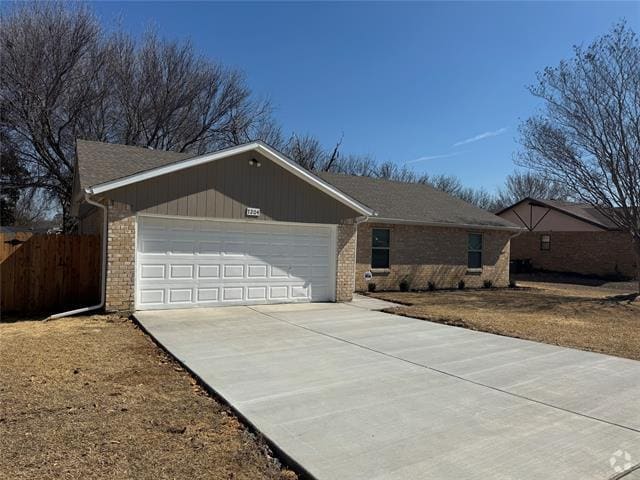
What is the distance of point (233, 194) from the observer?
1166cm

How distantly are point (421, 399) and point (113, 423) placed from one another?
124 inches

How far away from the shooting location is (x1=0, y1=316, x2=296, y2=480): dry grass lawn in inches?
141

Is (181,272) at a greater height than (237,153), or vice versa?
(237,153)

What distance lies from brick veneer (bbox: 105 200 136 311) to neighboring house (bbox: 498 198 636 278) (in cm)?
2454

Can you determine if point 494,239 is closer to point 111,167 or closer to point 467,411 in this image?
point 111,167

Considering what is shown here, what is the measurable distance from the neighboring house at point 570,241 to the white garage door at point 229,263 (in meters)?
19.7

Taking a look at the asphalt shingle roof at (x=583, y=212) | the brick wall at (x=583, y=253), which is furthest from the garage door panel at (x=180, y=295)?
the brick wall at (x=583, y=253)

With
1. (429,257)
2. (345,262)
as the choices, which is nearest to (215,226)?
(345,262)

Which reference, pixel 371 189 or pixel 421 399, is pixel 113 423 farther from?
pixel 371 189

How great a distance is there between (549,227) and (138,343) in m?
28.9

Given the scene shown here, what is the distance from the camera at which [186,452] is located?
3852 mm

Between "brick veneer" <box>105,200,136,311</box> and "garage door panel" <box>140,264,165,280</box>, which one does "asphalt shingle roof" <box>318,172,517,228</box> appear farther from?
"brick veneer" <box>105,200,136,311</box>

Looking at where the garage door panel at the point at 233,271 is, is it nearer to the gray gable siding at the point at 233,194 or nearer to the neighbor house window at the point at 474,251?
the gray gable siding at the point at 233,194

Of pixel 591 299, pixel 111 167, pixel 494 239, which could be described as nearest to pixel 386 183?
pixel 494 239
